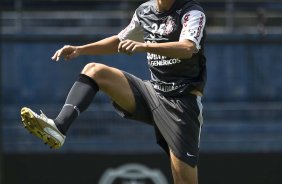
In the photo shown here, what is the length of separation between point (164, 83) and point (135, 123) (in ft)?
8.73

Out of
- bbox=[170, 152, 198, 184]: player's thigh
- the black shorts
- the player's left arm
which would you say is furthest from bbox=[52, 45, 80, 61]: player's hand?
bbox=[170, 152, 198, 184]: player's thigh

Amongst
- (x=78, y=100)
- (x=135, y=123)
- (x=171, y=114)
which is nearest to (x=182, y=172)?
(x=171, y=114)

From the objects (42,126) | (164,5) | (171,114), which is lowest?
(171,114)

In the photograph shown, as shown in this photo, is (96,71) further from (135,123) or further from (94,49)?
(135,123)

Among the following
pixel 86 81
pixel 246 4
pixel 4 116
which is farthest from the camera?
pixel 246 4

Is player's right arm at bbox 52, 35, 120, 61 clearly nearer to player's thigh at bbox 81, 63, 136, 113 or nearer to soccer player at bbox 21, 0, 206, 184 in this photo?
soccer player at bbox 21, 0, 206, 184

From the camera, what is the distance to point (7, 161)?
310 inches

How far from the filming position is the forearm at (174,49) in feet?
16.0

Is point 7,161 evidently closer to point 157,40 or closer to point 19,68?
point 19,68

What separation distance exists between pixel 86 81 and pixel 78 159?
2.91m

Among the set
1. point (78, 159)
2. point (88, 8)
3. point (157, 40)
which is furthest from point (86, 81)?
point (88, 8)

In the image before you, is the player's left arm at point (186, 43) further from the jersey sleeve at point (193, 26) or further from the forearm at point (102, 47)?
the forearm at point (102, 47)

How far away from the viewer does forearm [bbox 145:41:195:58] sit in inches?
191

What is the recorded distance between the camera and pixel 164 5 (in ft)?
17.4
